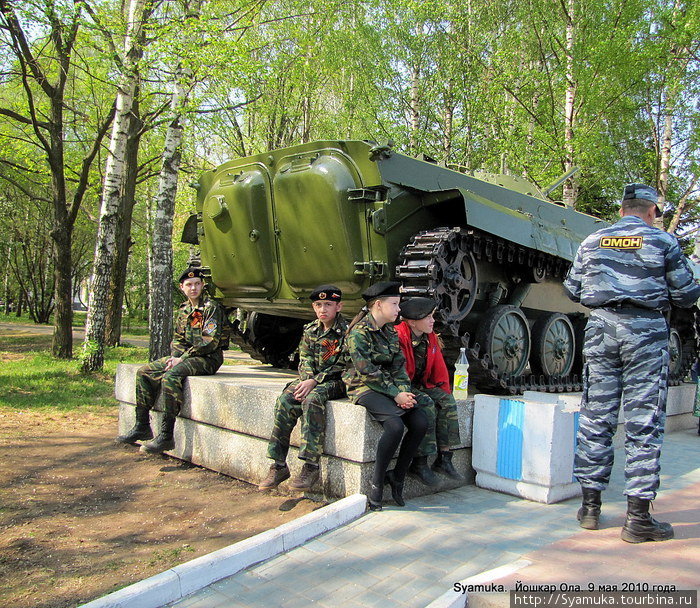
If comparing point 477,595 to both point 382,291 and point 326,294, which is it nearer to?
point 382,291

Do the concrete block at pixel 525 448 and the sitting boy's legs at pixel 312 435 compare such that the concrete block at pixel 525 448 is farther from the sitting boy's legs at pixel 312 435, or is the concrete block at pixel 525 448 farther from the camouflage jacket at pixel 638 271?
the sitting boy's legs at pixel 312 435

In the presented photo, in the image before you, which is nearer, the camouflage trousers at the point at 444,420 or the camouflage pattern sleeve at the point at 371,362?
the camouflage pattern sleeve at the point at 371,362

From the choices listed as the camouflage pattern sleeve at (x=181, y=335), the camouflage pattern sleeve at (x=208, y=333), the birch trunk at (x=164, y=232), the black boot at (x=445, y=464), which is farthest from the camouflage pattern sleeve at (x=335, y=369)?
the birch trunk at (x=164, y=232)

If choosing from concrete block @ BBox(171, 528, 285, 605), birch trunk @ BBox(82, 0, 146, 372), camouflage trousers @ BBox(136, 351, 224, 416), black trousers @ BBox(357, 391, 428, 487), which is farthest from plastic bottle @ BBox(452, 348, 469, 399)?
birch trunk @ BBox(82, 0, 146, 372)

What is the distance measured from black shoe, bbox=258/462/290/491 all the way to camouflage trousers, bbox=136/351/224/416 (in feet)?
5.57

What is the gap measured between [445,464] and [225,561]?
2.09 m

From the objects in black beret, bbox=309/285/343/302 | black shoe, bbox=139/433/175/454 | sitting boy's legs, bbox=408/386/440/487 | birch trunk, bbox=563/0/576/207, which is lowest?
black shoe, bbox=139/433/175/454

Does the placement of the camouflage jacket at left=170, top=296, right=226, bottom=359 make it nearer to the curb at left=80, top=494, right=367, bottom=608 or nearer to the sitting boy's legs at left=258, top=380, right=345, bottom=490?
the sitting boy's legs at left=258, top=380, right=345, bottom=490

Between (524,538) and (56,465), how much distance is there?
14.6ft

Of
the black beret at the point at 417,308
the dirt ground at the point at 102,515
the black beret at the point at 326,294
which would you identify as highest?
the black beret at the point at 326,294

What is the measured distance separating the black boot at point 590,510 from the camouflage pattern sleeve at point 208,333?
3.77m

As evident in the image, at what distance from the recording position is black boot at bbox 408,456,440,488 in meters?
4.82

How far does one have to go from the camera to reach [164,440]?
6152mm

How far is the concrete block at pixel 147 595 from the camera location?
9.86 ft
